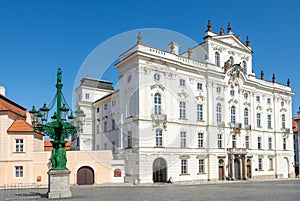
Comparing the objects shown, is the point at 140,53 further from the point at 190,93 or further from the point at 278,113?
the point at 278,113

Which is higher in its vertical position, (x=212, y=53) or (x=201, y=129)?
(x=212, y=53)

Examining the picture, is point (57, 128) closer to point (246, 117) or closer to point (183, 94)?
point (183, 94)

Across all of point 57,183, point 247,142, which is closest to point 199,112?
point 247,142

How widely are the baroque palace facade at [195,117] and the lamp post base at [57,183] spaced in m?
15.0

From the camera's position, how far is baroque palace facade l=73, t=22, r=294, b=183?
37.3 m

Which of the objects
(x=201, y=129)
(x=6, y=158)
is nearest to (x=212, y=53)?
(x=201, y=129)

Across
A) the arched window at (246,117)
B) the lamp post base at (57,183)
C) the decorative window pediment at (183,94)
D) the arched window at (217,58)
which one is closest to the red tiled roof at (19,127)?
the lamp post base at (57,183)

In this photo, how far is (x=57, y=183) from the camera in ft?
69.4

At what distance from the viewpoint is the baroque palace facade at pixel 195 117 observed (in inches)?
1470

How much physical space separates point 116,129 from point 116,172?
29.9ft

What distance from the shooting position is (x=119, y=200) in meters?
20.2

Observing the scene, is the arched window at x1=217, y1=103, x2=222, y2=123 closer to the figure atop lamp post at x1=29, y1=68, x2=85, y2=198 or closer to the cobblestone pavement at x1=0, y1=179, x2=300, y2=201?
the cobblestone pavement at x1=0, y1=179, x2=300, y2=201

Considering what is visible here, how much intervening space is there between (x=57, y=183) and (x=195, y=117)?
76.5ft

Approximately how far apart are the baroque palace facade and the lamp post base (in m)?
15.0
